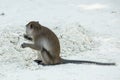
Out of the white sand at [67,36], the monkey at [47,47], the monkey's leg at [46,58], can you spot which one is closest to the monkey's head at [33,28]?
the monkey at [47,47]

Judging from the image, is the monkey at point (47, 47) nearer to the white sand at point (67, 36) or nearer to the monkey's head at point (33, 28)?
the monkey's head at point (33, 28)

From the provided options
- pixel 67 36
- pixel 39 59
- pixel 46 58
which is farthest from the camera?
pixel 67 36

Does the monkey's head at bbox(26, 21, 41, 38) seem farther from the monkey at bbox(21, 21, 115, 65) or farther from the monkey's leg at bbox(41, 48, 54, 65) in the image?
the monkey's leg at bbox(41, 48, 54, 65)

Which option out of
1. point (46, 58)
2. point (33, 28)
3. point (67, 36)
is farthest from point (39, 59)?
point (67, 36)

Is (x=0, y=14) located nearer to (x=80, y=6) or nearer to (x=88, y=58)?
(x=80, y=6)

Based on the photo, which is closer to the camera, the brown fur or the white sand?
the white sand

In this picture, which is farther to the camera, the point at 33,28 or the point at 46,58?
the point at 33,28

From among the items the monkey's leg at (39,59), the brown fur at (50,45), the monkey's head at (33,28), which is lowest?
the monkey's leg at (39,59)

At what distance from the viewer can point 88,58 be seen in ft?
31.4

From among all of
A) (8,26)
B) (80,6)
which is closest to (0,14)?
(8,26)

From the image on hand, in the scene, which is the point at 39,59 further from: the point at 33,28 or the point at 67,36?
the point at 67,36

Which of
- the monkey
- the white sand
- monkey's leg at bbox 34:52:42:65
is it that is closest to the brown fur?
the monkey

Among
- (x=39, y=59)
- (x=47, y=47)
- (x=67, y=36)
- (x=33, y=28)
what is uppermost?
(x=33, y=28)

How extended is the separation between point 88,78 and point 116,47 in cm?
247
